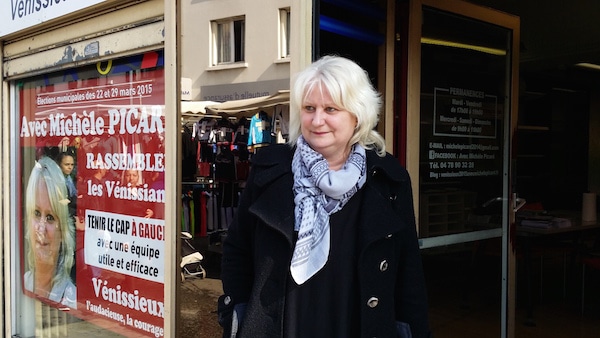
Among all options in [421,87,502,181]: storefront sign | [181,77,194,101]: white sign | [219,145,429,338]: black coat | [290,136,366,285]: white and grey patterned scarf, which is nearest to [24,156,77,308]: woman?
[181,77,194,101]: white sign

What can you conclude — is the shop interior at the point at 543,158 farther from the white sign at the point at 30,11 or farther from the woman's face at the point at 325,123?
the white sign at the point at 30,11

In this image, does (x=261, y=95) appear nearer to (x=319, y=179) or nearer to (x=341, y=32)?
(x=341, y=32)

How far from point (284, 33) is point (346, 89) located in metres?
0.92

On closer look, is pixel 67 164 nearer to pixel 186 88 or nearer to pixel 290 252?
pixel 186 88

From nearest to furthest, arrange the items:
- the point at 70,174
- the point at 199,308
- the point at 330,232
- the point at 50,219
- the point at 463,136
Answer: the point at 330,232 < the point at 199,308 < the point at 463,136 < the point at 70,174 < the point at 50,219

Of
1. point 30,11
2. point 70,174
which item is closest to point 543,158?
point 70,174

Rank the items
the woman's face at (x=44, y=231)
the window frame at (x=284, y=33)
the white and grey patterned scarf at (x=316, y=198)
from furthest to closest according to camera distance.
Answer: the woman's face at (x=44, y=231)
the window frame at (x=284, y=33)
the white and grey patterned scarf at (x=316, y=198)

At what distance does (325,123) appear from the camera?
1742 mm

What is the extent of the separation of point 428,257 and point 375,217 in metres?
1.86

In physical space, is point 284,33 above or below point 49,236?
above

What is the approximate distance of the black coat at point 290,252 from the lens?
1.69 meters

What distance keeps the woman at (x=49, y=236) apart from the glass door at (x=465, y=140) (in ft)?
7.08

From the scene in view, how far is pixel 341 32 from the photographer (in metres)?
3.12

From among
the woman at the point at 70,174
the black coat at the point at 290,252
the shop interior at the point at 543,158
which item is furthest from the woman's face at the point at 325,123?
the woman at the point at 70,174
